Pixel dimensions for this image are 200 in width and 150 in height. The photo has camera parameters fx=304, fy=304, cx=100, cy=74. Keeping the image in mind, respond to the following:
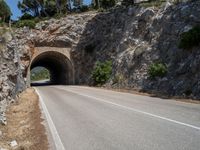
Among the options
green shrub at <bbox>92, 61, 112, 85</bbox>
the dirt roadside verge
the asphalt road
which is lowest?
the dirt roadside verge

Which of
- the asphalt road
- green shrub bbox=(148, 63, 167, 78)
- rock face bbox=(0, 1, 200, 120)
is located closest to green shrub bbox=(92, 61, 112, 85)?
rock face bbox=(0, 1, 200, 120)

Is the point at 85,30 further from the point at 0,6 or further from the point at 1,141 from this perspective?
the point at 1,141

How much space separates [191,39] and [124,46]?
44.9 ft

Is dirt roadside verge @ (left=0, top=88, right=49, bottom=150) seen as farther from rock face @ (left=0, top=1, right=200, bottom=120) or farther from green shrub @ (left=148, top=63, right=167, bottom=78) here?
green shrub @ (left=148, top=63, right=167, bottom=78)

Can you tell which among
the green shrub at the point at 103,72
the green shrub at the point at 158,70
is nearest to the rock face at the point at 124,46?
the green shrub at the point at 158,70

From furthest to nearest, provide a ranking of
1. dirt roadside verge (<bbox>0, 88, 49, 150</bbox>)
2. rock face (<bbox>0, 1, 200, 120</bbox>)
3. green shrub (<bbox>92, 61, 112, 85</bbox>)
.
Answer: green shrub (<bbox>92, 61, 112, 85</bbox>)
rock face (<bbox>0, 1, 200, 120</bbox>)
dirt roadside verge (<bbox>0, 88, 49, 150</bbox>)

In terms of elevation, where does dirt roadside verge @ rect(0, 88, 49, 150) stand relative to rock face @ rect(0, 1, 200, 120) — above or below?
below

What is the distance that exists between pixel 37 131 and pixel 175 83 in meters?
13.8

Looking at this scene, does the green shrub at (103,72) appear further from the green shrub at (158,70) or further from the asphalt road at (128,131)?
the asphalt road at (128,131)

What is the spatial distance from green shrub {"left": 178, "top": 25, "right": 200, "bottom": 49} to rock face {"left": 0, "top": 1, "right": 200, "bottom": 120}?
52cm

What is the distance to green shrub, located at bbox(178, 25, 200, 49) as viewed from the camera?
22516 millimetres

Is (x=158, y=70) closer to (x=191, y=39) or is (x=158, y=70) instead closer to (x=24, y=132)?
(x=191, y=39)

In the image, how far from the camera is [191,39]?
75.2 ft

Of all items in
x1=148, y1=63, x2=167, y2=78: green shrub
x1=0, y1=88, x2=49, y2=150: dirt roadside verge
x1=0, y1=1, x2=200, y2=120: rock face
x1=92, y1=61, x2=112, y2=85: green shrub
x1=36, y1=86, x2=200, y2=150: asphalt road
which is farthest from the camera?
x1=92, y1=61, x2=112, y2=85: green shrub
